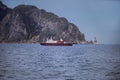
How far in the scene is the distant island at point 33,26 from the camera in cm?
511

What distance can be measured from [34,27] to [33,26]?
3 cm

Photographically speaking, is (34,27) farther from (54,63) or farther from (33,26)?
(54,63)

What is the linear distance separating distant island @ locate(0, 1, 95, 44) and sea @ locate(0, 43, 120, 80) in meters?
0.18

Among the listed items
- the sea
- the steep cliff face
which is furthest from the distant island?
the sea

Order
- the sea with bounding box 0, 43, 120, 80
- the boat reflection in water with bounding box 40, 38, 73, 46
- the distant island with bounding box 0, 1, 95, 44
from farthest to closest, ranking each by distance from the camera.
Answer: the boat reflection in water with bounding box 40, 38, 73, 46 < the distant island with bounding box 0, 1, 95, 44 < the sea with bounding box 0, 43, 120, 80

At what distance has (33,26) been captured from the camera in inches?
205

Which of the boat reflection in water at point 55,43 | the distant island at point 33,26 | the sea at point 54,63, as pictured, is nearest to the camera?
the sea at point 54,63

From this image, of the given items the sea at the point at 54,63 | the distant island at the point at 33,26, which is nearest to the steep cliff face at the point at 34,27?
the distant island at the point at 33,26

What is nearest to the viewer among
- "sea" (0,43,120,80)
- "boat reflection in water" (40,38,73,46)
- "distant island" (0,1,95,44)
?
"sea" (0,43,120,80)

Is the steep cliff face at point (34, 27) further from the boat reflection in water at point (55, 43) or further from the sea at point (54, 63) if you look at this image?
the sea at point (54, 63)

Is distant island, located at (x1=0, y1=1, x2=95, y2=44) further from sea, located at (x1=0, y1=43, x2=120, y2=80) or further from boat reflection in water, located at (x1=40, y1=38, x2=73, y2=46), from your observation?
sea, located at (x1=0, y1=43, x2=120, y2=80)

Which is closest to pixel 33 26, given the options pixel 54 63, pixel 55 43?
pixel 55 43

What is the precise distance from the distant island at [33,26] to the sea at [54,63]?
0.61ft

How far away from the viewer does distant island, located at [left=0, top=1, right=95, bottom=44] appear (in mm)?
5105
